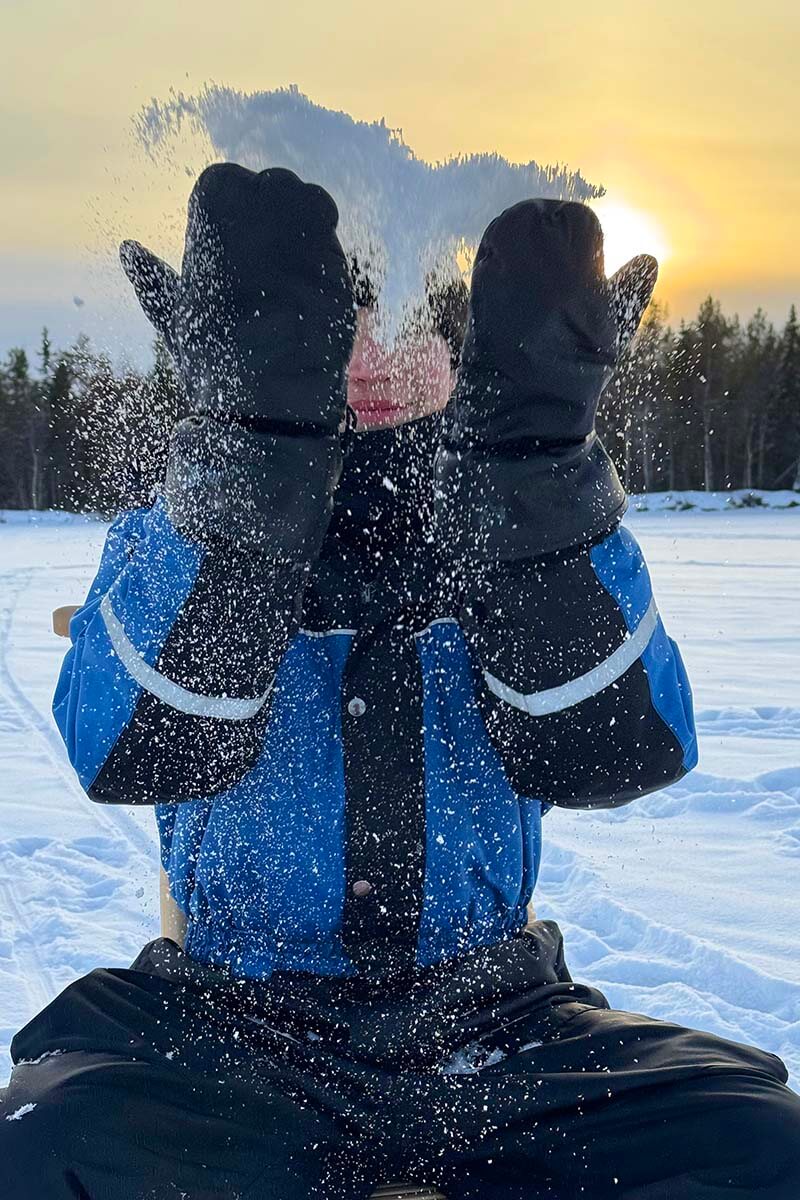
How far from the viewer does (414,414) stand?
1.52 m

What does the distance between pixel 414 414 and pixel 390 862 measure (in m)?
0.60

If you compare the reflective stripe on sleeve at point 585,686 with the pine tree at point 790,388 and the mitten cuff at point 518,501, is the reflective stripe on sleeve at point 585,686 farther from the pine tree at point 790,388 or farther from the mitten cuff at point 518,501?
the pine tree at point 790,388

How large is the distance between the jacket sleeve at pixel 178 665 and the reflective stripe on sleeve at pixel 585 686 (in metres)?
0.31

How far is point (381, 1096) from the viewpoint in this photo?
1367 millimetres

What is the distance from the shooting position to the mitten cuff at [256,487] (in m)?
1.33

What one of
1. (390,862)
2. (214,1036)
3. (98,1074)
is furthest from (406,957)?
(98,1074)

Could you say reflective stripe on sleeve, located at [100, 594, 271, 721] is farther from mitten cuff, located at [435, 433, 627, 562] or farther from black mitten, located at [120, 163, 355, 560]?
mitten cuff, located at [435, 433, 627, 562]

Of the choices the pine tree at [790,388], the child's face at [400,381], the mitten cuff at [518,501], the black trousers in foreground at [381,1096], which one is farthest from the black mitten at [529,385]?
the pine tree at [790,388]

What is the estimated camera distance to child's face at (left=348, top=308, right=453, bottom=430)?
4.85ft

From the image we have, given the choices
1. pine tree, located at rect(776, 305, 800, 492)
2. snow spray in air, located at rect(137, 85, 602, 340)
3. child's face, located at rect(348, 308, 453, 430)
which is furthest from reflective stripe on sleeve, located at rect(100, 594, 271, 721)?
pine tree, located at rect(776, 305, 800, 492)

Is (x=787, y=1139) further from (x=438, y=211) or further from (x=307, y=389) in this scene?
(x=438, y=211)

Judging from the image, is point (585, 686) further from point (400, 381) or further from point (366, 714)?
point (400, 381)

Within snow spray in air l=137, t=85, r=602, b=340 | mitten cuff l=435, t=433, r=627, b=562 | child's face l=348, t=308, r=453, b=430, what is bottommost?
mitten cuff l=435, t=433, r=627, b=562

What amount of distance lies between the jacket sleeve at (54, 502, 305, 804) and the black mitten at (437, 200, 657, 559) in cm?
25
